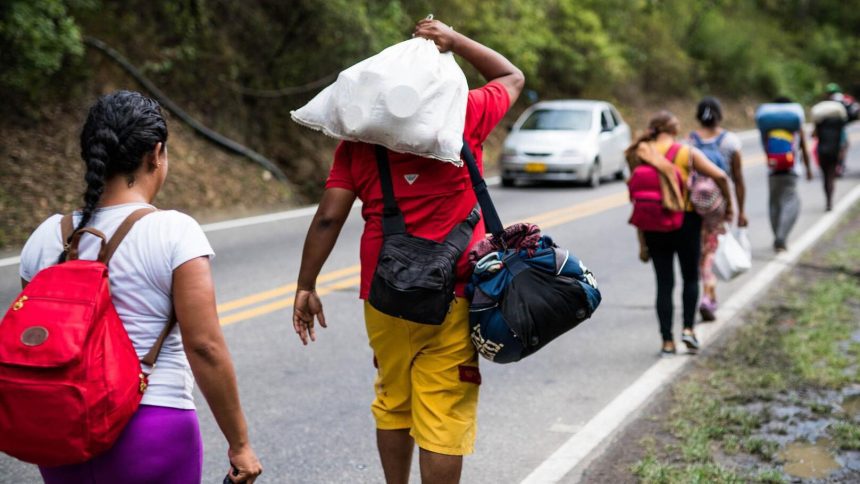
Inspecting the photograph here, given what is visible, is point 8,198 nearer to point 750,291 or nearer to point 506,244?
point 750,291

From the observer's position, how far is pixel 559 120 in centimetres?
2005

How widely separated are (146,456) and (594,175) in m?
17.3

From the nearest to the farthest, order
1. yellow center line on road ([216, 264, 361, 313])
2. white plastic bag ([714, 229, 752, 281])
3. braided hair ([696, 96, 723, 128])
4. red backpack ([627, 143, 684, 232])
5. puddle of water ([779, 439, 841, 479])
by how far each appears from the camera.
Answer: puddle of water ([779, 439, 841, 479]), red backpack ([627, 143, 684, 232]), white plastic bag ([714, 229, 752, 281]), braided hair ([696, 96, 723, 128]), yellow center line on road ([216, 264, 361, 313])

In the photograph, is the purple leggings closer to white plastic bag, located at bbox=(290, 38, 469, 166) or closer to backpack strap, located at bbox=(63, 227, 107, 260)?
backpack strap, located at bbox=(63, 227, 107, 260)

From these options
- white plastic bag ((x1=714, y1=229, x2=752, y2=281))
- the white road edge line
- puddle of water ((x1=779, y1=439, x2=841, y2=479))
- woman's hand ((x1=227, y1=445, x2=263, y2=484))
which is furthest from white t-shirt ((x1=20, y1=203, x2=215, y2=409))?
white plastic bag ((x1=714, y1=229, x2=752, y2=281))

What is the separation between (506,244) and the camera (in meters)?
3.38

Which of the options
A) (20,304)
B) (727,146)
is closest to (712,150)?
(727,146)

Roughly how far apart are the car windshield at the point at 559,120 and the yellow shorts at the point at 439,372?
16635 mm

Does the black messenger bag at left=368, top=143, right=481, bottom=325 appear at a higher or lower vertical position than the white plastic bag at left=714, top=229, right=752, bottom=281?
higher

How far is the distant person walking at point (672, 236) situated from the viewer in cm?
684

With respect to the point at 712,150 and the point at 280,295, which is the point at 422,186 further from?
the point at 280,295

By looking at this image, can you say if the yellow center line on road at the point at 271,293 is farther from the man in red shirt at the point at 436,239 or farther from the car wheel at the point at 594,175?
the car wheel at the point at 594,175

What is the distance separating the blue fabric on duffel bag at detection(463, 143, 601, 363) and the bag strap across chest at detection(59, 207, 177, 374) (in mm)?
1160

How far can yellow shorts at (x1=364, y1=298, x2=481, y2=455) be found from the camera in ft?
11.1
